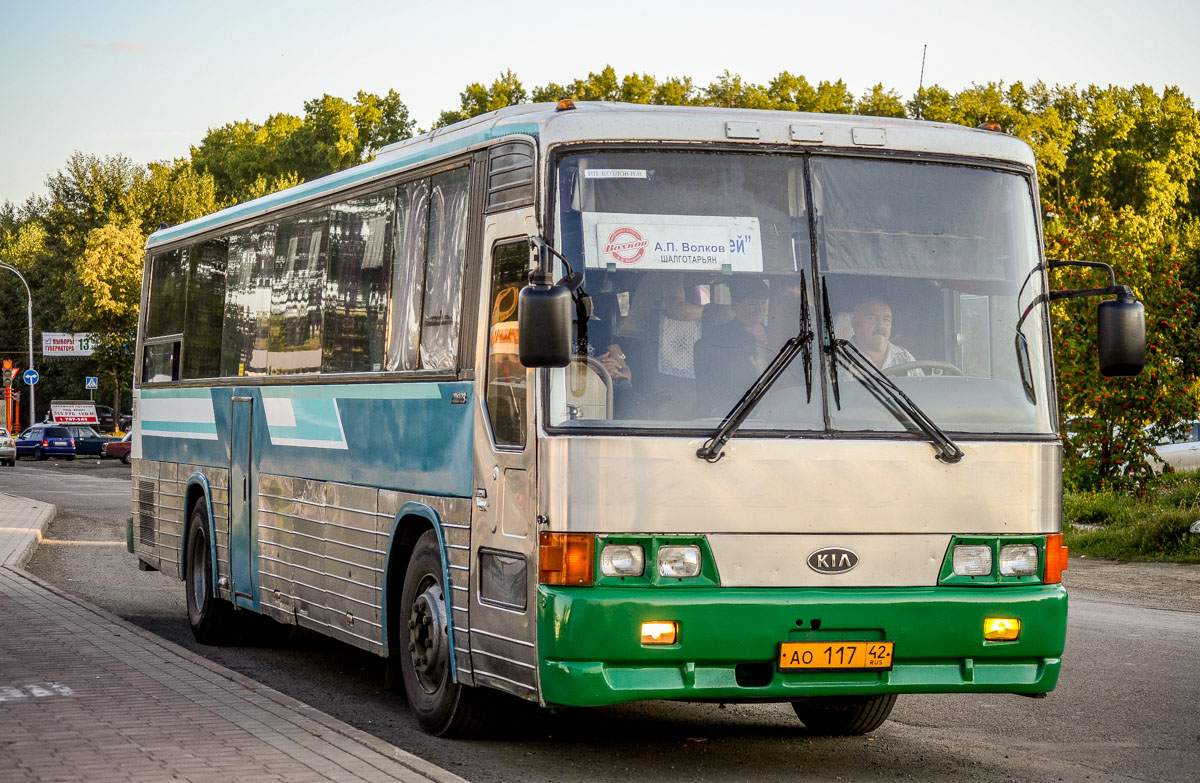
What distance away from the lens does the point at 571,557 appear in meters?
6.96

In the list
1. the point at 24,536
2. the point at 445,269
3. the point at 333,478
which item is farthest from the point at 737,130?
the point at 24,536

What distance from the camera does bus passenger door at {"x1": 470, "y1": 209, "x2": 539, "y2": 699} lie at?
7.24 metres

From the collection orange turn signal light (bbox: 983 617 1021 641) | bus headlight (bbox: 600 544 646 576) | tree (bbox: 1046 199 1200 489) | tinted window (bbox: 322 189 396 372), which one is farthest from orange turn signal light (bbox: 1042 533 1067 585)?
tree (bbox: 1046 199 1200 489)

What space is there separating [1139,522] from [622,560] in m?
16.0

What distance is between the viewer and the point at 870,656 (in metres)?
7.20

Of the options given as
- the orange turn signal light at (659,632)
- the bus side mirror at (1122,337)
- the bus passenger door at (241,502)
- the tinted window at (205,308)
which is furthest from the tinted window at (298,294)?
the bus side mirror at (1122,337)

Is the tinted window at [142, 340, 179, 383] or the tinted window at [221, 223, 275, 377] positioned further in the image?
the tinted window at [142, 340, 179, 383]

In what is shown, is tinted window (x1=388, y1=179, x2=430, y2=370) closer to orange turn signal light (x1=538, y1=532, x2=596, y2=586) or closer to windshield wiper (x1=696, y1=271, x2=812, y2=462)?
orange turn signal light (x1=538, y1=532, x2=596, y2=586)

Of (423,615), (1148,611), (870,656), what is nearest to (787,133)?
(870,656)

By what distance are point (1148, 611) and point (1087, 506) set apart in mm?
8964

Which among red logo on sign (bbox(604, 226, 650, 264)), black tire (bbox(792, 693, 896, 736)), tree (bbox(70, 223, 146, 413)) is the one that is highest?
tree (bbox(70, 223, 146, 413))

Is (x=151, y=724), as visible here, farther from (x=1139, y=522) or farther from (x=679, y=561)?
(x=1139, y=522)

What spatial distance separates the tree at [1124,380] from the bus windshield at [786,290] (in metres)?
16.3

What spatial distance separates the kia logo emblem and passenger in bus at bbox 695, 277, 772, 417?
2.43ft
